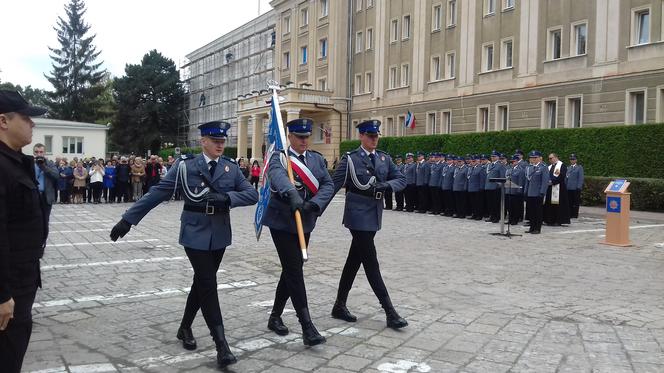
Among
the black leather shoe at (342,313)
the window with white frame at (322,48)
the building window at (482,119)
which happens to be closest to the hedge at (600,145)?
the building window at (482,119)

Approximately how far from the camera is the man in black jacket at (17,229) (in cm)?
320

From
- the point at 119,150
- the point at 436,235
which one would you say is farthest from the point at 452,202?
the point at 119,150

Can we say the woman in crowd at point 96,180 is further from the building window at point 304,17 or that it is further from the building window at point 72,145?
the building window at point 304,17

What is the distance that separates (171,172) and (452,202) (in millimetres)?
15558

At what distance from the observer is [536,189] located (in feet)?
51.0

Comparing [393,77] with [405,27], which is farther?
[393,77]

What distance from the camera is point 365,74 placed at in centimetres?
4588

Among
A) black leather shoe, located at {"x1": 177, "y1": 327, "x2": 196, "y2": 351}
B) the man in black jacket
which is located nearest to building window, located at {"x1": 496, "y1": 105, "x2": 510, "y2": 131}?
black leather shoe, located at {"x1": 177, "y1": 327, "x2": 196, "y2": 351}

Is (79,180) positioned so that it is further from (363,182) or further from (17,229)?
(17,229)

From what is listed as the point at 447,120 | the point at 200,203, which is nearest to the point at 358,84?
the point at 447,120

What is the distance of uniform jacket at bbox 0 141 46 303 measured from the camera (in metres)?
3.22

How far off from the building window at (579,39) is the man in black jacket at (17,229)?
2855 centimetres

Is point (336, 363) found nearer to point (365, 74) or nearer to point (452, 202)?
point (452, 202)

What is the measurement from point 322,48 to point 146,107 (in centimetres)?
3449
